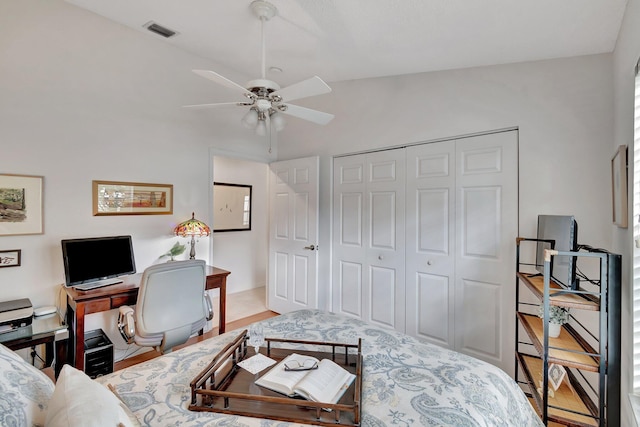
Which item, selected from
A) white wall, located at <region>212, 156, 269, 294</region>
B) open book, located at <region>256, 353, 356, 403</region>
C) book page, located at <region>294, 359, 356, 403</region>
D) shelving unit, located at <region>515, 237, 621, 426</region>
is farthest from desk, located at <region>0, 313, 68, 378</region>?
shelving unit, located at <region>515, 237, 621, 426</region>

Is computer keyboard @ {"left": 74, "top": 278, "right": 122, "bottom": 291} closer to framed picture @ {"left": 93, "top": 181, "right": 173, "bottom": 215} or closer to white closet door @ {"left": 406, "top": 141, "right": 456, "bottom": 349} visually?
framed picture @ {"left": 93, "top": 181, "right": 173, "bottom": 215}

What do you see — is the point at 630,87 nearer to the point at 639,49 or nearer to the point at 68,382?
the point at 639,49

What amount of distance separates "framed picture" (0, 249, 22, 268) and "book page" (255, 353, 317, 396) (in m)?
2.24

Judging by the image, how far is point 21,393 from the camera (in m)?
0.89

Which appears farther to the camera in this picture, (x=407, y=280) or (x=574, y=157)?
(x=407, y=280)

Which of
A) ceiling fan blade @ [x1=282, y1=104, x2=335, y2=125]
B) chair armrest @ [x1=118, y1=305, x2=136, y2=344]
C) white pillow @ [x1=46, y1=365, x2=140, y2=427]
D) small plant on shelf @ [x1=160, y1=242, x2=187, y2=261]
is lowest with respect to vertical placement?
chair armrest @ [x1=118, y1=305, x2=136, y2=344]

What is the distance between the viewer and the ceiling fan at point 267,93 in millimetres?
1794

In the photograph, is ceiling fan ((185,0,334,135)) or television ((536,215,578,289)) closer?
television ((536,215,578,289))

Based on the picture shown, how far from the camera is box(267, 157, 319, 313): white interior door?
3.55 metres

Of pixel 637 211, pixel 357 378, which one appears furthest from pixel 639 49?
pixel 357 378

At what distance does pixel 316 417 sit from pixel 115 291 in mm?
2024

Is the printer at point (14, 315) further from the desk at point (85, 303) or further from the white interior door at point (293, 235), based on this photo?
the white interior door at point (293, 235)

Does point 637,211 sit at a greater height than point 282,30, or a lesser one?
lesser

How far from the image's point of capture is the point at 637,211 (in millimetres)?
1354
